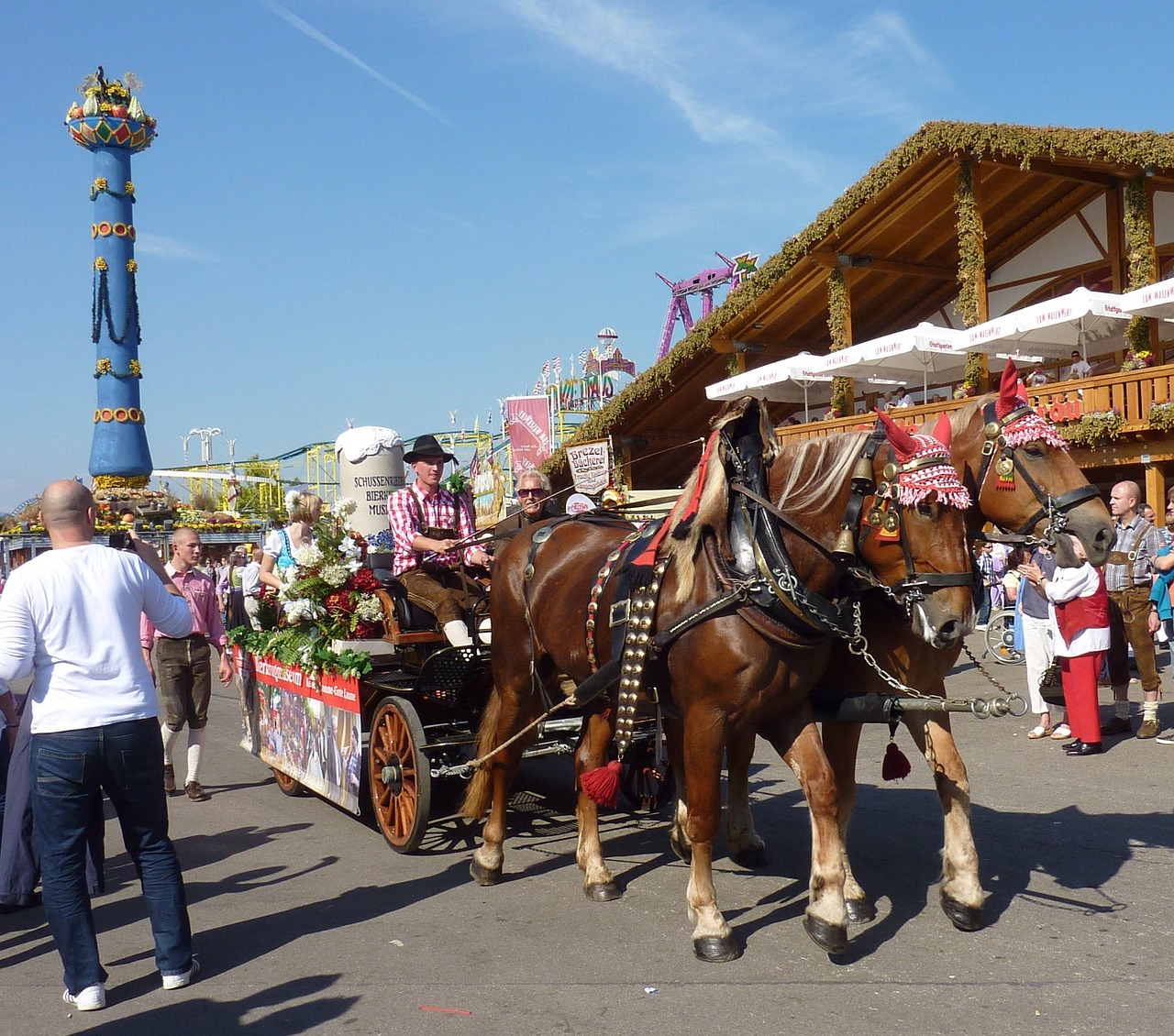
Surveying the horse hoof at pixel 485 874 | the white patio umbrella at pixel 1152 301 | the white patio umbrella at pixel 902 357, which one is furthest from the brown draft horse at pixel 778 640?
the white patio umbrella at pixel 902 357

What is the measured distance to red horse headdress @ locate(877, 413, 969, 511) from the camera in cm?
406

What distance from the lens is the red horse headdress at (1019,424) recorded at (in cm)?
414

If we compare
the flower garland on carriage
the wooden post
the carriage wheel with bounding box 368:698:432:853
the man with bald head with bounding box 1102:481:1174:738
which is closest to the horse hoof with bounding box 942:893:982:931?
the carriage wheel with bounding box 368:698:432:853

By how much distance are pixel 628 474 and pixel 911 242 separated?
299 inches

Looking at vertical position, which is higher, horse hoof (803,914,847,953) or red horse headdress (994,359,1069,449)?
red horse headdress (994,359,1069,449)

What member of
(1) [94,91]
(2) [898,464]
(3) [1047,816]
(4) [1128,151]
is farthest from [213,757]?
(1) [94,91]

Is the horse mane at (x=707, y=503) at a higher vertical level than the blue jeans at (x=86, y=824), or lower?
higher

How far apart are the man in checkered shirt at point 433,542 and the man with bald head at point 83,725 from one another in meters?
2.40

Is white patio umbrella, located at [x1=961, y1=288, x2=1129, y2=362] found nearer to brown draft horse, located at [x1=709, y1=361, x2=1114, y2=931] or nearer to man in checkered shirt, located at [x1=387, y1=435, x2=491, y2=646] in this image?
man in checkered shirt, located at [x1=387, y1=435, x2=491, y2=646]

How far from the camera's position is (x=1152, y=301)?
15016 millimetres

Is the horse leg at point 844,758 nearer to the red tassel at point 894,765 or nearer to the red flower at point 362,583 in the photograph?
the red tassel at point 894,765

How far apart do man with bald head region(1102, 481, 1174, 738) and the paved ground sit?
2.18 m

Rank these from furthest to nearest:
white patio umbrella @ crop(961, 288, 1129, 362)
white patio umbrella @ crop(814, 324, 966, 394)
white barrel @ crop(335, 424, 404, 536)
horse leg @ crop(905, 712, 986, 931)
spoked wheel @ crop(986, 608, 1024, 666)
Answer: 1. white patio umbrella @ crop(814, 324, 966, 394)
2. white patio umbrella @ crop(961, 288, 1129, 362)
3. spoked wheel @ crop(986, 608, 1024, 666)
4. white barrel @ crop(335, 424, 404, 536)
5. horse leg @ crop(905, 712, 986, 931)

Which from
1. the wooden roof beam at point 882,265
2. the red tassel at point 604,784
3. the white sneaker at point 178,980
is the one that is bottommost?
the white sneaker at point 178,980
